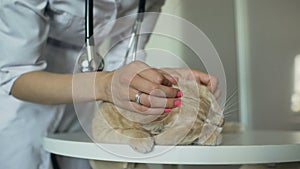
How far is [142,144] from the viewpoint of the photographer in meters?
0.50

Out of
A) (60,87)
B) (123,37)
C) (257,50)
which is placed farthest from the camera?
(257,50)

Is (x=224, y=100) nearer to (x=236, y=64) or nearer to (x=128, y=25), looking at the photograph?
(x=128, y=25)

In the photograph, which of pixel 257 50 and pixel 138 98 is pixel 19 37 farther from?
pixel 257 50

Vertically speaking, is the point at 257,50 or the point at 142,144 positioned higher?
the point at 257,50

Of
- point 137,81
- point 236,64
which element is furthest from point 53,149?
point 236,64

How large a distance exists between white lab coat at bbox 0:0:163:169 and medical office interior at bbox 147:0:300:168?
47cm

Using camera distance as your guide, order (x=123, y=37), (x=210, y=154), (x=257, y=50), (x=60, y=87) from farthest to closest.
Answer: (x=257, y=50)
(x=123, y=37)
(x=60, y=87)
(x=210, y=154)

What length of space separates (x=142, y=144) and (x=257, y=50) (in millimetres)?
844

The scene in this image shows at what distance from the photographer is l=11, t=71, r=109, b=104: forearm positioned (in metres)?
0.55

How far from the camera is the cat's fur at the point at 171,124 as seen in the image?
1.66 feet

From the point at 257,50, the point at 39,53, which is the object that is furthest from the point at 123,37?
the point at 257,50

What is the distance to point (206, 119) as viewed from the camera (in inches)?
21.0

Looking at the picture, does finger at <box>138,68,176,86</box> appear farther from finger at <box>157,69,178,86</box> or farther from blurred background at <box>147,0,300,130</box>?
blurred background at <box>147,0,300,130</box>

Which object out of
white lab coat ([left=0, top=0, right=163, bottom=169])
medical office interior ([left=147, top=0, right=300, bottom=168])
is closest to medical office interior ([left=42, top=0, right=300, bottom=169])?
medical office interior ([left=147, top=0, right=300, bottom=168])
